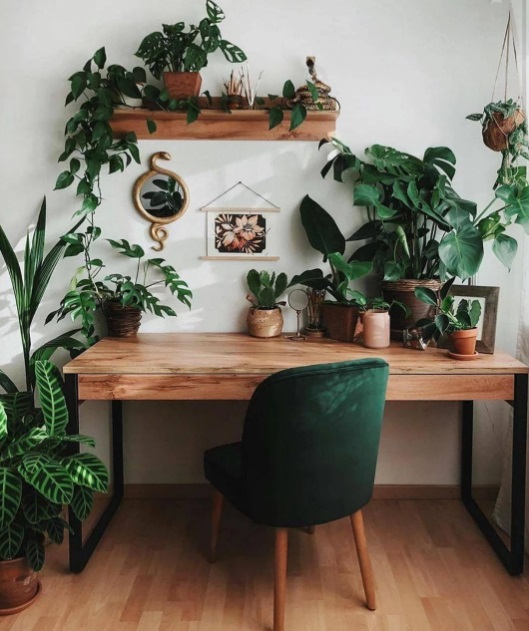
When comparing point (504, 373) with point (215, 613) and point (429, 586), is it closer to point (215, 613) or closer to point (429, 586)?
point (429, 586)

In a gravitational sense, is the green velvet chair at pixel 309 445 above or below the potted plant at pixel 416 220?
below

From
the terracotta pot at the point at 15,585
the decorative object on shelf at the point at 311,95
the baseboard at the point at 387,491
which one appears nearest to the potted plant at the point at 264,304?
the decorative object on shelf at the point at 311,95

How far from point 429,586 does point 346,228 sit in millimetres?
1518

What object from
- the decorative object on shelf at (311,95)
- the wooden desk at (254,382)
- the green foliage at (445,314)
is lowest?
the wooden desk at (254,382)

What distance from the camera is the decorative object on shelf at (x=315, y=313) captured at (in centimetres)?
277

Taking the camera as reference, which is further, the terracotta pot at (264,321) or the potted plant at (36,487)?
the terracotta pot at (264,321)

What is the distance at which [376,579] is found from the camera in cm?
232

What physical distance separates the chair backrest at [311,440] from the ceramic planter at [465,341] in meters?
0.55

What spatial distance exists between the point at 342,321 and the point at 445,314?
1.48ft

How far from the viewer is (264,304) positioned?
279cm

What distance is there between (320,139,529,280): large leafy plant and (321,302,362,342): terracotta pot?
0.21 metres

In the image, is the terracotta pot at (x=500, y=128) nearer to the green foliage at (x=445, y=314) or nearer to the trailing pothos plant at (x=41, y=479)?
the green foliage at (x=445, y=314)

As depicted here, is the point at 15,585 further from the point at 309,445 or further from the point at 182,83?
the point at 182,83

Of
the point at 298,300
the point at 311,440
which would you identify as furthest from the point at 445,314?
the point at 311,440
